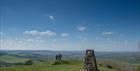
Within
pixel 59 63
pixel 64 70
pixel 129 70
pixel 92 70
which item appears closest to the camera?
pixel 92 70

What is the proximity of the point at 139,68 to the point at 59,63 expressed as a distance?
31.1 meters

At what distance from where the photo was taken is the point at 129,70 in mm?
84625

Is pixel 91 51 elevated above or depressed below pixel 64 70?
above

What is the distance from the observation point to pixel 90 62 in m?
21.2

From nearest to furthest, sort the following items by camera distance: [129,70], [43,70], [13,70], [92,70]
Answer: [92,70]
[43,70]
[13,70]
[129,70]

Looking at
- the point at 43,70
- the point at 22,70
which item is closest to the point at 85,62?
the point at 43,70

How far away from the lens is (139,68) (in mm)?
82875

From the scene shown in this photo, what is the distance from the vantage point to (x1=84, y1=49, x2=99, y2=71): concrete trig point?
21.0 meters

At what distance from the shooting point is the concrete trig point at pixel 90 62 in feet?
68.9

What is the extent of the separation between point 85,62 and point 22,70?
5934 centimetres

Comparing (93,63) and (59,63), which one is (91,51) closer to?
(93,63)

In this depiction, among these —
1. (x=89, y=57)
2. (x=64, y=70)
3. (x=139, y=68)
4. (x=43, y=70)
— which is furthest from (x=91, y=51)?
(x=139, y=68)

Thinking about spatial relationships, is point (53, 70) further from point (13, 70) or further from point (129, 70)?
point (129, 70)

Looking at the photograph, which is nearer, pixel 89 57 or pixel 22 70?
pixel 89 57
